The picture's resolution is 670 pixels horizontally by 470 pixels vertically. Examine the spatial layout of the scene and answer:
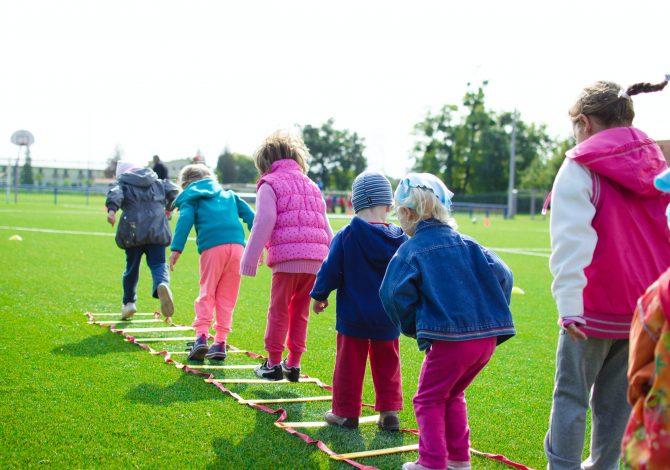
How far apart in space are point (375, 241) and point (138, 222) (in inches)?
153

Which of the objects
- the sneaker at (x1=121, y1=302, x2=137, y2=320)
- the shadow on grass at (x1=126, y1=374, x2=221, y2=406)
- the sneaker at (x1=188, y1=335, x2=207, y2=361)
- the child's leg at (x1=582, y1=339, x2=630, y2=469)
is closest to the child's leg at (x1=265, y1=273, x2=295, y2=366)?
the shadow on grass at (x1=126, y1=374, x2=221, y2=406)

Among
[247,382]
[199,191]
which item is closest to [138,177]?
[199,191]

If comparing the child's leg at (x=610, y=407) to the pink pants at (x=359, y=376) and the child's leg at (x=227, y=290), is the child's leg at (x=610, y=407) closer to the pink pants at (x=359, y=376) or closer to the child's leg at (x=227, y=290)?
the pink pants at (x=359, y=376)

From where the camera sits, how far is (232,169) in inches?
4006

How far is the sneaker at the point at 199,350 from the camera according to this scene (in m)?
5.61

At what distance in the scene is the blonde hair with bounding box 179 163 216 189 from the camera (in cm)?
621

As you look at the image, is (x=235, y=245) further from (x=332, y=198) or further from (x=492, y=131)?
(x=492, y=131)

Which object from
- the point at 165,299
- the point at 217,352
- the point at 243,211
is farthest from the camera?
the point at 165,299

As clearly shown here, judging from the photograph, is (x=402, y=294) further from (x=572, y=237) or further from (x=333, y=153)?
(x=333, y=153)

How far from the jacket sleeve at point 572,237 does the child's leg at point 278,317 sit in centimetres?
254

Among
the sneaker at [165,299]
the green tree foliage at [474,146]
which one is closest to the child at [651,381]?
the sneaker at [165,299]

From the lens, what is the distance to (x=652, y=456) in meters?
1.93

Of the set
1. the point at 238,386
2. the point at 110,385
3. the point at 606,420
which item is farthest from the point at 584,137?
the point at 110,385

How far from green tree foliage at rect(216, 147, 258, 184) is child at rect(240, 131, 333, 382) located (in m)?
94.6
